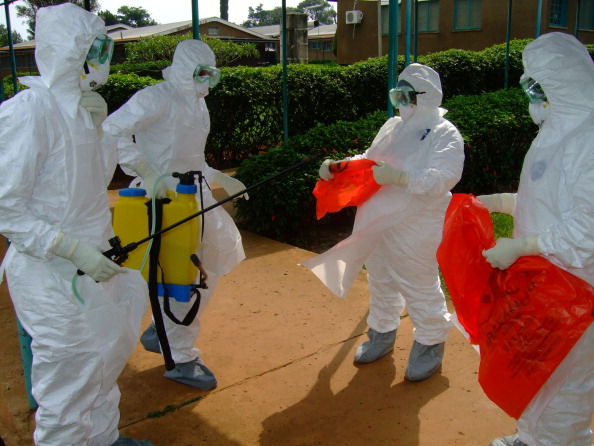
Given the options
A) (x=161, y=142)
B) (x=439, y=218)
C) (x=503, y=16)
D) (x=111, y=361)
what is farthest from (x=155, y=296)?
(x=503, y=16)

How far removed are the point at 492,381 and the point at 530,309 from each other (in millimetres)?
362

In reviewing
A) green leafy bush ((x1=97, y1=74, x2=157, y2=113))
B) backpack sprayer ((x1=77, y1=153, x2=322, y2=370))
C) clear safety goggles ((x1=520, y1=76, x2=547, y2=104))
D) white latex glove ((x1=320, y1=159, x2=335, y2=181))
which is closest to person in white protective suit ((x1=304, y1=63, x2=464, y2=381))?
white latex glove ((x1=320, y1=159, x2=335, y2=181))

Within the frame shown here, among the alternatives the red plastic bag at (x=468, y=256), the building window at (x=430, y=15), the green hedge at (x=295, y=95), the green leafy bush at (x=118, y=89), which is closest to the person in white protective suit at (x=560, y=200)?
the red plastic bag at (x=468, y=256)

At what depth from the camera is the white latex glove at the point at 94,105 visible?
242 cm

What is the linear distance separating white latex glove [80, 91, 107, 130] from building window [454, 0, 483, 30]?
19.5 m

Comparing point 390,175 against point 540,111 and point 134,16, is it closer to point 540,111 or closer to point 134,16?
point 540,111

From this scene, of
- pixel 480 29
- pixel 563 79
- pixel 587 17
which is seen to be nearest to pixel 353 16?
pixel 480 29

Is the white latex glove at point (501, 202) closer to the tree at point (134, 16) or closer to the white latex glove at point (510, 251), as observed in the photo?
the white latex glove at point (510, 251)

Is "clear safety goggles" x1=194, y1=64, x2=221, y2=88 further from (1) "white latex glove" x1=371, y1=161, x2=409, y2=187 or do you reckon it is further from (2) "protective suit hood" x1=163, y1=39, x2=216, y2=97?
(1) "white latex glove" x1=371, y1=161, x2=409, y2=187

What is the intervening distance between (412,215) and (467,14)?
1877 centimetres

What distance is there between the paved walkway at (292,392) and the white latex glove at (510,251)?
38.7 inches

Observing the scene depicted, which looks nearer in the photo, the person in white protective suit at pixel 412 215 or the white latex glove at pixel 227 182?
the person in white protective suit at pixel 412 215

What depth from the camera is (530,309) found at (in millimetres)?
2301

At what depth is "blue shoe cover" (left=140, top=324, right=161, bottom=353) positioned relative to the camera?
3658 mm
